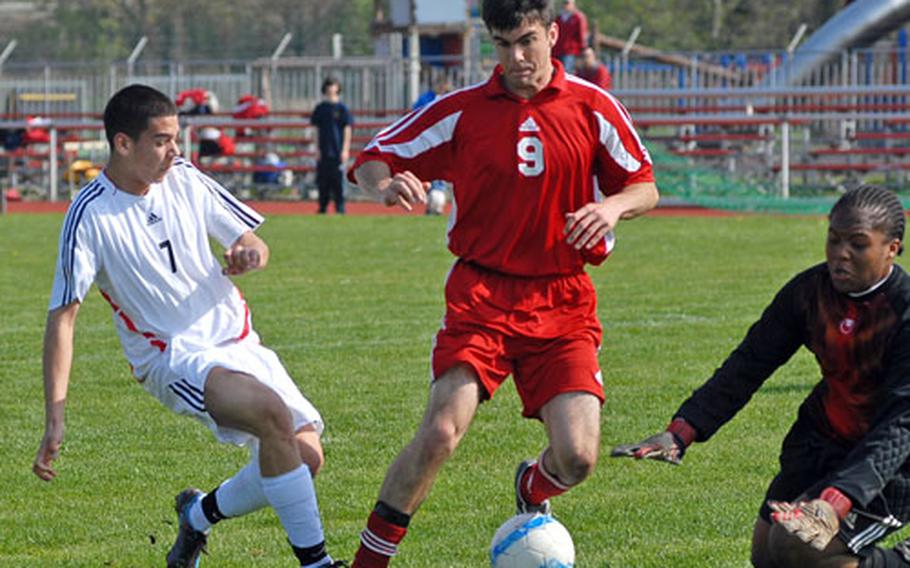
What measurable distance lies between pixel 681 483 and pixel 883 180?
2015 centimetres

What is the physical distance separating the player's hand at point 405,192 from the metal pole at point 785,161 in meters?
19.9

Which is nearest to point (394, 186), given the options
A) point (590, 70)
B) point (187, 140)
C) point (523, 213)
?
point (523, 213)

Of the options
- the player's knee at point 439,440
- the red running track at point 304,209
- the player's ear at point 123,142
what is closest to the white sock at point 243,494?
the player's knee at point 439,440

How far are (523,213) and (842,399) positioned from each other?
1.23 m

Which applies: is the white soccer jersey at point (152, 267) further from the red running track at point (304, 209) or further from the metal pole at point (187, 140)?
the metal pole at point (187, 140)

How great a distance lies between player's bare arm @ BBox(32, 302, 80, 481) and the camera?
5406mm

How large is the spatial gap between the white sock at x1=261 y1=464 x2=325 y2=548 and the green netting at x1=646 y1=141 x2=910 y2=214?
1895 centimetres

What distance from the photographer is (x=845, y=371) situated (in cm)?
498

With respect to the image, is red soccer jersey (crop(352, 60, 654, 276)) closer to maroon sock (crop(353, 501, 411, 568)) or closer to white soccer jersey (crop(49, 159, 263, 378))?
white soccer jersey (crop(49, 159, 263, 378))

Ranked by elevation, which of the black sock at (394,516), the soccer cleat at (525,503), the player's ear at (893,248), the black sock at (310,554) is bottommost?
the black sock at (310,554)

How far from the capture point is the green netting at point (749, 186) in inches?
963

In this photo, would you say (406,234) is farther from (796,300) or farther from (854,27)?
(796,300)

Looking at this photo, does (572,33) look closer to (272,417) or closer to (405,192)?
(405,192)

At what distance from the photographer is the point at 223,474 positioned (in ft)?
24.3
